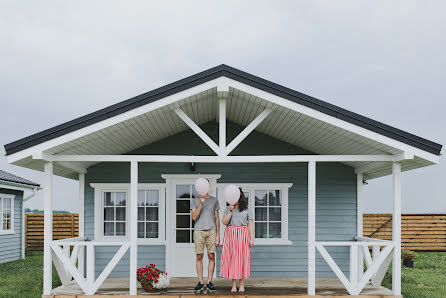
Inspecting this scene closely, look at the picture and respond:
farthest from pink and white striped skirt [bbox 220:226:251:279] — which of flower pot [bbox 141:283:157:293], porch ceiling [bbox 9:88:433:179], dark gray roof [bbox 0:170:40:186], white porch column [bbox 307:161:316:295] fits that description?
dark gray roof [bbox 0:170:40:186]

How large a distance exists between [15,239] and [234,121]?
1045cm

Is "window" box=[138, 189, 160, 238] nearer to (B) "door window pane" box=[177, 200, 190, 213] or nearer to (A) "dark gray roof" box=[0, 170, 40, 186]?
(B) "door window pane" box=[177, 200, 190, 213]

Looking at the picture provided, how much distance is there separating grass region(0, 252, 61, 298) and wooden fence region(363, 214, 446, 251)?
11.6m

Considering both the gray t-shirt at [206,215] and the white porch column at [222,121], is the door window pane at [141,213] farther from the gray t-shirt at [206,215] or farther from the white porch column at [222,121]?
the white porch column at [222,121]

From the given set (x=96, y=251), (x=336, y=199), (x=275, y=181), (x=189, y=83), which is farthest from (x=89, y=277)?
(x=336, y=199)

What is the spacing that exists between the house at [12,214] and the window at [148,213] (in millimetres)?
6955

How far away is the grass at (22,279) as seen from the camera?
444 inches

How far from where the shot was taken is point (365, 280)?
28.7ft

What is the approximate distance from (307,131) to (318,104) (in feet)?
4.01

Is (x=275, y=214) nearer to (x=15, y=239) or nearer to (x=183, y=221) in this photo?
(x=183, y=221)

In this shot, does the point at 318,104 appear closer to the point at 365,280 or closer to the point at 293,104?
the point at 293,104

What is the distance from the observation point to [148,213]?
1111 centimetres

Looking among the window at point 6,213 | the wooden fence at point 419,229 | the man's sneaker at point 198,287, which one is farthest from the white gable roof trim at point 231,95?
the wooden fence at point 419,229

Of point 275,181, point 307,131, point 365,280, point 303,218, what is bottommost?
point 365,280
